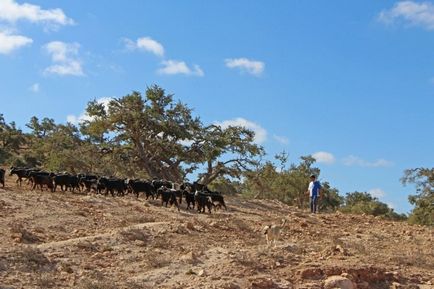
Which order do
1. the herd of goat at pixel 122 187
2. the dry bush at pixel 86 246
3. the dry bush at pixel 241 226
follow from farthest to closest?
the herd of goat at pixel 122 187, the dry bush at pixel 241 226, the dry bush at pixel 86 246

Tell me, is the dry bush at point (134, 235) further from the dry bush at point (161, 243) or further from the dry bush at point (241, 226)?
the dry bush at point (241, 226)

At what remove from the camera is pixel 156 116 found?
3319 centimetres

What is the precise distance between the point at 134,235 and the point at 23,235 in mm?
2156

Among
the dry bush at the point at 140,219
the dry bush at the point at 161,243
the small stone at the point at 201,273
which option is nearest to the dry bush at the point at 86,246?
the dry bush at the point at 161,243

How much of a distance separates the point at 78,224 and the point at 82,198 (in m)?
4.75

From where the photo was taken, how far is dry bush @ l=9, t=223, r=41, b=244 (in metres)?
12.3

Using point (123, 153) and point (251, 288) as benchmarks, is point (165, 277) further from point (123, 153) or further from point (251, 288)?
point (123, 153)

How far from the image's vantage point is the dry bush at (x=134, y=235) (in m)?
12.8

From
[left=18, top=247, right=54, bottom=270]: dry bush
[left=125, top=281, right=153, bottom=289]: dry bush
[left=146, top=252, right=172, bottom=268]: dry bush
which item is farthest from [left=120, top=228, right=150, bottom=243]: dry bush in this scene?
[left=125, top=281, right=153, bottom=289]: dry bush

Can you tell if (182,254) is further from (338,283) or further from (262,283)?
(338,283)

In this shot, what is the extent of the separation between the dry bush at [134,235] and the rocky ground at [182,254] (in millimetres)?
24

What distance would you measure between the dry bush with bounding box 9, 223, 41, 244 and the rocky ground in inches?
0.8

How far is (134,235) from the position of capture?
13.0 meters

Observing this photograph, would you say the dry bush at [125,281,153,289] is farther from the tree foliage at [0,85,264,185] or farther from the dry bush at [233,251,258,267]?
the tree foliage at [0,85,264,185]
